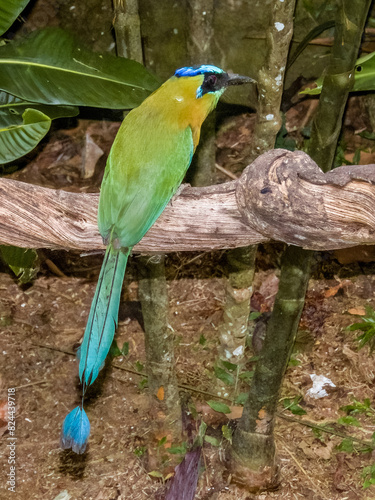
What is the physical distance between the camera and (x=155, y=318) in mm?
3107

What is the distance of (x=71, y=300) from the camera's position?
4156 mm

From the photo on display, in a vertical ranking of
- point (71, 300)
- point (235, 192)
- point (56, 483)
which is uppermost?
point (235, 192)

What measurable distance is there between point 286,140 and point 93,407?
2.36m

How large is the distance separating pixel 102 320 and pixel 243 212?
0.68 metres

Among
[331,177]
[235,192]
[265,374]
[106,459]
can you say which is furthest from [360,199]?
[106,459]

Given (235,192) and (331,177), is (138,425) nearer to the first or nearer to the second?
(235,192)

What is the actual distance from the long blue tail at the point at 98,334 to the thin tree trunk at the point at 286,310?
0.92m

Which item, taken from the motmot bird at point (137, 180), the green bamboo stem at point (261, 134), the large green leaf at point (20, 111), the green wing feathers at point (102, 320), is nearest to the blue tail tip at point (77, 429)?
the motmot bird at point (137, 180)

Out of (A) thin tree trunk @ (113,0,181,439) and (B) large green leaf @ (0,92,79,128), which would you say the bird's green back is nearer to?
(A) thin tree trunk @ (113,0,181,439)

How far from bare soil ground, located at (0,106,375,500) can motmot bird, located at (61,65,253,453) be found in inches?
47.6

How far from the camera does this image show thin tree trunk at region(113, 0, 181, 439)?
114 inches

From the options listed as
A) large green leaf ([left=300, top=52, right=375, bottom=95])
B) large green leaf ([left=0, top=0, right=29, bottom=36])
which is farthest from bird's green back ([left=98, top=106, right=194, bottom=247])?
large green leaf ([left=300, top=52, right=375, bottom=95])

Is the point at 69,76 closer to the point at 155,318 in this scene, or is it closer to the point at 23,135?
the point at 23,135

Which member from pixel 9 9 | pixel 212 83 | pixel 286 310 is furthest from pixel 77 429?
pixel 9 9
